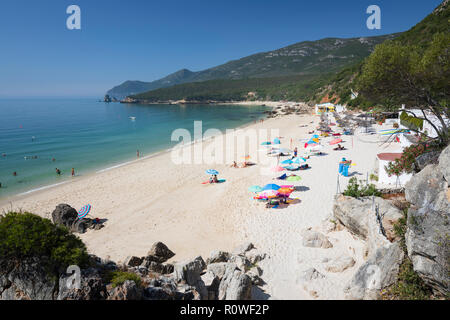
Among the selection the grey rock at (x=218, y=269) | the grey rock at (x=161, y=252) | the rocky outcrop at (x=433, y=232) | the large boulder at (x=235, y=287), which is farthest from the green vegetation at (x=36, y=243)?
the rocky outcrop at (x=433, y=232)

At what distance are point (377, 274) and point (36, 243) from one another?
7.48m

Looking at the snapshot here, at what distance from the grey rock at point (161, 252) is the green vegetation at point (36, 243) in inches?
177

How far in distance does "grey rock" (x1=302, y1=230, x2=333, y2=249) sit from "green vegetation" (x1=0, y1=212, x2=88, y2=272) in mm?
7203

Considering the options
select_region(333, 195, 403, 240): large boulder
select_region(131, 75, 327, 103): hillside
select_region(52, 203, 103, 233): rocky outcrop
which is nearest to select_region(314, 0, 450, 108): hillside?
select_region(333, 195, 403, 240): large boulder

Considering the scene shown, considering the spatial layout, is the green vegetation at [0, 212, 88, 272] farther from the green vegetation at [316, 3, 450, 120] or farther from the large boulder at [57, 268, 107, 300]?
the green vegetation at [316, 3, 450, 120]

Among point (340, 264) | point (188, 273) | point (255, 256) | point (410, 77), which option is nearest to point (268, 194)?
point (255, 256)

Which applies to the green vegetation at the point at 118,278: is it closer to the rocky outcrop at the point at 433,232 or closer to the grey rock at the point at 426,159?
the rocky outcrop at the point at 433,232

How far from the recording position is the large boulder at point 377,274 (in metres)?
5.70

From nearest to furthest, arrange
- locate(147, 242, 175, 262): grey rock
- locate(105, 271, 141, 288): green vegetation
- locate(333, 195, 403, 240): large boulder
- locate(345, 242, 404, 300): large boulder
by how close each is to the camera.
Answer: locate(105, 271, 141, 288): green vegetation
locate(345, 242, 404, 300): large boulder
locate(333, 195, 403, 240): large boulder
locate(147, 242, 175, 262): grey rock

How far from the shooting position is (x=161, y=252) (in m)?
9.47

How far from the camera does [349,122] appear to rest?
31594 mm

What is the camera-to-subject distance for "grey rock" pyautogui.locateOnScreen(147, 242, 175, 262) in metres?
9.34

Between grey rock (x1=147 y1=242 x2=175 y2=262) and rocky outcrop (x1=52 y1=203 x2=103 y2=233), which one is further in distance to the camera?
rocky outcrop (x1=52 y1=203 x2=103 y2=233)

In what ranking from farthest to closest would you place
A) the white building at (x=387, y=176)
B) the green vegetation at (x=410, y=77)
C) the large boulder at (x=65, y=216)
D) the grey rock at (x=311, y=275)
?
the large boulder at (x=65, y=216) < the white building at (x=387, y=176) < the green vegetation at (x=410, y=77) < the grey rock at (x=311, y=275)
